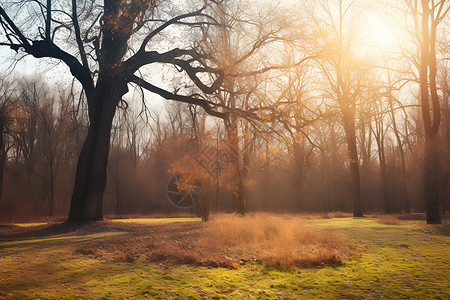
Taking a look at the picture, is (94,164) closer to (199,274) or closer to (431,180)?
(199,274)

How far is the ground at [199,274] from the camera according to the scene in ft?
15.4

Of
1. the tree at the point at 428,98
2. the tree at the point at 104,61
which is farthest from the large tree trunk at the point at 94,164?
the tree at the point at 428,98

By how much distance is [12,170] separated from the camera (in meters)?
25.9

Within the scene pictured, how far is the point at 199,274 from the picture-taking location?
580 centimetres

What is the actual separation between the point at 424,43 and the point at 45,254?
55.7 ft

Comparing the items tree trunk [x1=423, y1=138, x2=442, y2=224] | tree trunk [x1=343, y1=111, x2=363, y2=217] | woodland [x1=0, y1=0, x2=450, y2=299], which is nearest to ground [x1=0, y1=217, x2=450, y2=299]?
woodland [x1=0, y1=0, x2=450, y2=299]

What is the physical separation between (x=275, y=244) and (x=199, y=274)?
307 centimetres

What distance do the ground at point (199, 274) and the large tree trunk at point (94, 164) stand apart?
4811mm

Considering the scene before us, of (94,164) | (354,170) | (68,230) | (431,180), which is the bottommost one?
(68,230)

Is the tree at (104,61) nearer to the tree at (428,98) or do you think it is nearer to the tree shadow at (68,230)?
the tree shadow at (68,230)

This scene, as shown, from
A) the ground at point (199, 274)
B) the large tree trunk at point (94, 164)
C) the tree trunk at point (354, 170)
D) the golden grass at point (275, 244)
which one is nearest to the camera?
the ground at point (199, 274)

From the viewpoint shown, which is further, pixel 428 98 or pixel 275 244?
pixel 428 98

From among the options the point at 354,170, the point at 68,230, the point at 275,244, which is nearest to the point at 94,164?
the point at 68,230

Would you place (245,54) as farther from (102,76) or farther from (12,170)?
(12,170)
